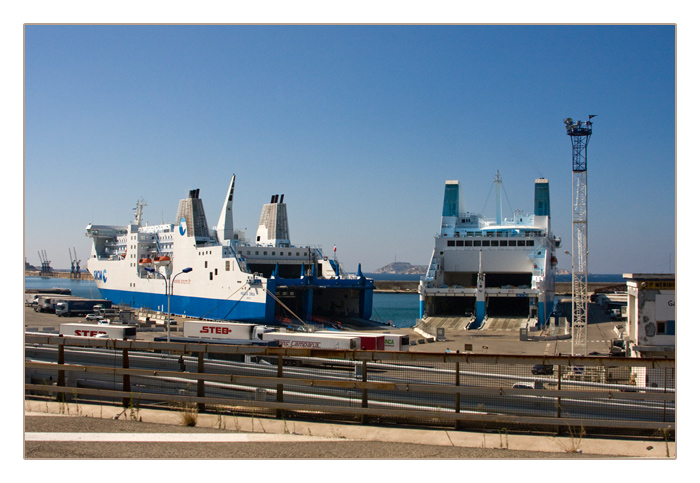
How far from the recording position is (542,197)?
6022cm

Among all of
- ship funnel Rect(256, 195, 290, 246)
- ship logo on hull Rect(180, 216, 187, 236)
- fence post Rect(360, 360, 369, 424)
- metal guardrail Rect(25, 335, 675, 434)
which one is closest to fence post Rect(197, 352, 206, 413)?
metal guardrail Rect(25, 335, 675, 434)

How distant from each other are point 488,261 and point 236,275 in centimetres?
2276

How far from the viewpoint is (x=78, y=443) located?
7.60 meters

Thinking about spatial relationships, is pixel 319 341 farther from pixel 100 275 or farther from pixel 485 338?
pixel 100 275

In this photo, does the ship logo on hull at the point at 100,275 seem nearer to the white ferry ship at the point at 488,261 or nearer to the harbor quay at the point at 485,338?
the harbor quay at the point at 485,338

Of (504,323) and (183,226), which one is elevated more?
(183,226)

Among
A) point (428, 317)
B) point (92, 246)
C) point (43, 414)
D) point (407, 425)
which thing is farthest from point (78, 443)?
point (92, 246)

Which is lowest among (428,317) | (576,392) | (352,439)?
(428,317)

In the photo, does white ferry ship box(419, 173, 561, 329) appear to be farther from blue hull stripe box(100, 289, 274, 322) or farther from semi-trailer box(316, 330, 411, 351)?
semi-trailer box(316, 330, 411, 351)

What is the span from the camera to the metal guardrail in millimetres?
7969

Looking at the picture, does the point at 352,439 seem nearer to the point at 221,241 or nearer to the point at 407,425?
the point at 407,425

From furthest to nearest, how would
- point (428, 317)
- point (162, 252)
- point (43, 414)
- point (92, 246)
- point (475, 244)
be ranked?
point (92, 246) → point (162, 252) → point (475, 244) → point (428, 317) → point (43, 414)

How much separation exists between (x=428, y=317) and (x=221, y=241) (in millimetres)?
19236

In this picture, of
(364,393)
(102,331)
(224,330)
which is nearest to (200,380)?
(364,393)
